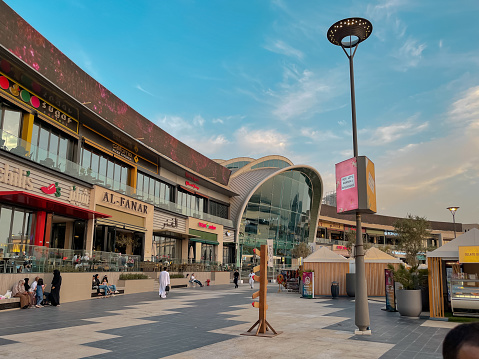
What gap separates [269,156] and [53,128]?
42.2m

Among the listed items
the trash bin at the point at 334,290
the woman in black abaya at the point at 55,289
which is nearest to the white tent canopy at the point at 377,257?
the trash bin at the point at 334,290

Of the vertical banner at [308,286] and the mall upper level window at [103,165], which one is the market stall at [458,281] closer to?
the vertical banner at [308,286]

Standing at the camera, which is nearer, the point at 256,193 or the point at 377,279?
the point at 377,279

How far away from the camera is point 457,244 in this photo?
13.5 meters

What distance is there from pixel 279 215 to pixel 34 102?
4328 cm

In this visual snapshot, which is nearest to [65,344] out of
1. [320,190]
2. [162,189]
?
[162,189]

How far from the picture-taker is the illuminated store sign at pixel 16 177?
19591 mm

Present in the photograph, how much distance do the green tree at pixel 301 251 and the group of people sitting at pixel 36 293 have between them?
4709 cm

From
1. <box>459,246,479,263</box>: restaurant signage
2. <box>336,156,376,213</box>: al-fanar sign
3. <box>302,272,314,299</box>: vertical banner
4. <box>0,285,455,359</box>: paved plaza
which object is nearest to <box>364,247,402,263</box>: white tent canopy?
<box>302,272,314,299</box>: vertical banner

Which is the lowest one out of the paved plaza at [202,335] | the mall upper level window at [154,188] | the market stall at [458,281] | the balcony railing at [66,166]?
the paved plaza at [202,335]

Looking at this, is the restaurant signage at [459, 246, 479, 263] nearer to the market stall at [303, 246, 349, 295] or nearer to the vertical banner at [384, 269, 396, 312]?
the vertical banner at [384, 269, 396, 312]

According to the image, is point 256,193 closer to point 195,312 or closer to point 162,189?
point 162,189

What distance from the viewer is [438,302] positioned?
44.6 ft

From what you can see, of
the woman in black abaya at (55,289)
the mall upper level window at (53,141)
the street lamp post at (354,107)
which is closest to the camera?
the street lamp post at (354,107)
